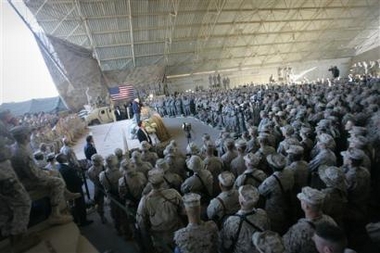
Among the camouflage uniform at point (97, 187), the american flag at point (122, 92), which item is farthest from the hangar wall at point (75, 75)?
the camouflage uniform at point (97, 187)

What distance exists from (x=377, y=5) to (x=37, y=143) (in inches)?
1397

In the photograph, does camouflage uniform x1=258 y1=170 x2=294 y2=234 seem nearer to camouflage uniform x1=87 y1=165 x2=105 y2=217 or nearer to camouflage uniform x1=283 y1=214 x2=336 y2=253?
camouflage uniform x1=283 y1=214 x2=336 y2=253

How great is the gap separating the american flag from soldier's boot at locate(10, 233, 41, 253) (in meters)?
26.7

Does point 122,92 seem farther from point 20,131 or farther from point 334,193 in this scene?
point 334,193

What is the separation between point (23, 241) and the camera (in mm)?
4000

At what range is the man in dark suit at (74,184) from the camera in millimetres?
6531

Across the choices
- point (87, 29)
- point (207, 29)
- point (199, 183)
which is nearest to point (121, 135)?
point (87, 29)

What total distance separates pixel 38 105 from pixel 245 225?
3331 cm

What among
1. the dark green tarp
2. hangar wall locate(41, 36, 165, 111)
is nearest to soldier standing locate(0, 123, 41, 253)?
hangar wall locate(41, 36, 165, 111)

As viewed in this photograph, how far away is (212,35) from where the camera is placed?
29453 millimetres

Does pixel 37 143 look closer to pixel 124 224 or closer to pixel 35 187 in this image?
pixel 124 224

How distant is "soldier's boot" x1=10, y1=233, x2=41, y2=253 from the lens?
12.8ft

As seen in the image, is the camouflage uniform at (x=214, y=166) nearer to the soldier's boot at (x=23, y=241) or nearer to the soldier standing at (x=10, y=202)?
the soldier's boot at (x=23, y=241)

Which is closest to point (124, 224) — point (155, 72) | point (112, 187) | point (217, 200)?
point (112, 187)
